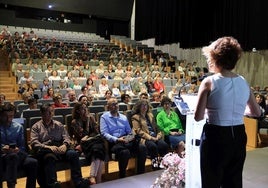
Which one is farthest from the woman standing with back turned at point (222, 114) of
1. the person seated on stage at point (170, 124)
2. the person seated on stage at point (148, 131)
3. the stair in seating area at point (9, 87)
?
the stair in seating area at point (9, 87)

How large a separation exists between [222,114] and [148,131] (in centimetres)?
236

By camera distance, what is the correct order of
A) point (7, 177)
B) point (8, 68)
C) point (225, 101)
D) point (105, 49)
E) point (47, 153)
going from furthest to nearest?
1. point (105, 49)
2. point (8, 68)
3. point (47, 153)
4. point (7, 177)
5. point (225, 101)

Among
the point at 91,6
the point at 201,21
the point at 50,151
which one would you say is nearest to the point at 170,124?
the point at 50,151

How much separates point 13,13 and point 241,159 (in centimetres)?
1510

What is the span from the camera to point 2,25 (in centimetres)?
1433

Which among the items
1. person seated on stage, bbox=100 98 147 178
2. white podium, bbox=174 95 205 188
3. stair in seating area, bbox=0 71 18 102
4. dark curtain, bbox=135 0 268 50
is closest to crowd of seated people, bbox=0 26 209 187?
person seated on stage, bbox=100 98 147 178

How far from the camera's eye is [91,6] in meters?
15.0

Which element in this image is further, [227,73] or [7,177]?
[7,177]

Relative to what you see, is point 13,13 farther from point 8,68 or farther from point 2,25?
point 8,68

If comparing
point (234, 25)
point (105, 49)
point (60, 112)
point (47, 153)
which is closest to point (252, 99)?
point (47, 153)

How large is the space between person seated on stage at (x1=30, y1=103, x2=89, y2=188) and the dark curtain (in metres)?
7.71

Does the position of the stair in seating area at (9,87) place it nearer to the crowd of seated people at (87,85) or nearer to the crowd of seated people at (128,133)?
the crowd of seated people at (87,85)

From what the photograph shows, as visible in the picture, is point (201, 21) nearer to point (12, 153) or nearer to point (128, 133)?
point (128, 133)

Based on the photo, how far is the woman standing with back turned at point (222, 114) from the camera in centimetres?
145
